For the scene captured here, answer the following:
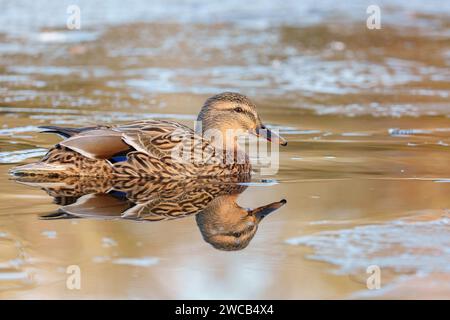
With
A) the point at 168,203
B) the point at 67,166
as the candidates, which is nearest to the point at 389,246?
the point at 168,203

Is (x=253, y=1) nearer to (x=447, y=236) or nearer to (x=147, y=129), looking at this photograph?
(x=147, y=129)

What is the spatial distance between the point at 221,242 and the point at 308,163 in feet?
9.01

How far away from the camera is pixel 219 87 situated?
1300 cm

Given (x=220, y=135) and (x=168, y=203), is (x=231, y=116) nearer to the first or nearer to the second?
(x=220, y=135)

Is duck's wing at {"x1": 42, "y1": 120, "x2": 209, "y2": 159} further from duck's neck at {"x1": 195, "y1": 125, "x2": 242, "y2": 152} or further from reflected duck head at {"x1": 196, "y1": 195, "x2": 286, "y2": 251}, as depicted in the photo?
→ reflected duck head at {"x1": 196, "y1": 195, "x2": 286, "y2": 251}

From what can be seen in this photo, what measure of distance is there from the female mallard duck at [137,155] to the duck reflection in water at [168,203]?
95mm

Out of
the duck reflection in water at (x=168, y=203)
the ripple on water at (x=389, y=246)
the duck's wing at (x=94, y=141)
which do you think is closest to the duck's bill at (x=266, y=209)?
the duck reflection in water at (x=168, y=203)

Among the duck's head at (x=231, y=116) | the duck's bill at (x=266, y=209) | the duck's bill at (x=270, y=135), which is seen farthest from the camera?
the duck's head at (x=231, y=116)

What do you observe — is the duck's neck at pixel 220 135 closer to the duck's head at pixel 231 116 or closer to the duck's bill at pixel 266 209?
the duck's head at pixel 231 116

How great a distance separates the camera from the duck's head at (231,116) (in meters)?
8.53

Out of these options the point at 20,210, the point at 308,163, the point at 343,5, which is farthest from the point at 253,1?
the point at 20,210

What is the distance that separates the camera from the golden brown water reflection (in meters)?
5.28

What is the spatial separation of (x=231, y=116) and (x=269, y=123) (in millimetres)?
2240

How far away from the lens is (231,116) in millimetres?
8555
